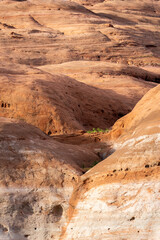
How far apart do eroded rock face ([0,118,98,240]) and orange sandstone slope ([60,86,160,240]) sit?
0.24 metres

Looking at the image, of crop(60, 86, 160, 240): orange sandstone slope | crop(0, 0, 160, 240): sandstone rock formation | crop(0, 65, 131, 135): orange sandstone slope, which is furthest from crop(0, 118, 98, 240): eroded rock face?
crop(0, 65, 131, 135): orange sandstone slope

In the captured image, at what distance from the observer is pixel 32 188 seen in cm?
666

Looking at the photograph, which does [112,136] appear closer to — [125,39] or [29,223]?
[29,223]

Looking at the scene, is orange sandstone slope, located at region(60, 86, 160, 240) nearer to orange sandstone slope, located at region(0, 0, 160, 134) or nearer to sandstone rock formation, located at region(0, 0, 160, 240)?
sandstone rock formation, located at region(0, 0, 160, 240)

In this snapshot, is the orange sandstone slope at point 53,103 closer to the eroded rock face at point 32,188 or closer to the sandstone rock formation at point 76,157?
the sandstone rock formation at point 76,157

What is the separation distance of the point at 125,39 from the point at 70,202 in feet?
84.9

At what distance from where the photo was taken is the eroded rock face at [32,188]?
6.46 metres

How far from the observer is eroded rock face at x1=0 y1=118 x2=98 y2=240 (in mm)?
6457

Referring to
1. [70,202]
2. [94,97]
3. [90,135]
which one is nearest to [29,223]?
[70,202]

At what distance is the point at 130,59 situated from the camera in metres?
30.2

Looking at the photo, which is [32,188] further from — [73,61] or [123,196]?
[73,61]

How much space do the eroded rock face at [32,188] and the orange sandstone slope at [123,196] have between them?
0.24 m

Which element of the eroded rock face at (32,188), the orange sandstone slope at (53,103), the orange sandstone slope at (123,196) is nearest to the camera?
the orange sandstone slope at (123,196)

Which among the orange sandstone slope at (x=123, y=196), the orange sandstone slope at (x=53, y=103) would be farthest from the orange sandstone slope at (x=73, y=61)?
the orange sandstone slope at (x=123, y=196)
